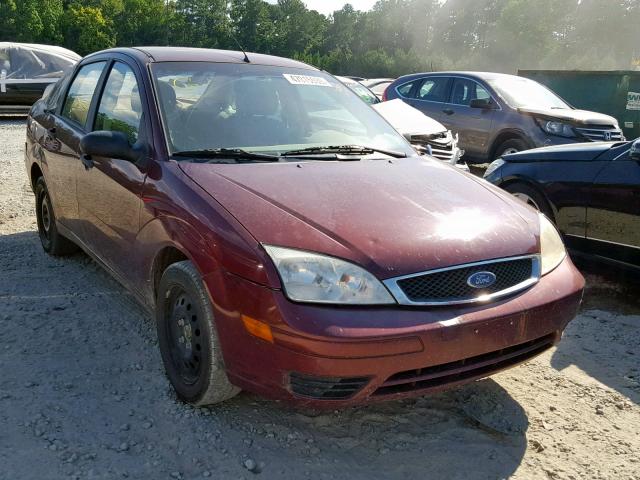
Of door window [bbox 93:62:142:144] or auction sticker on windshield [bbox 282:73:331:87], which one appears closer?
door window [bbox 93:62:142:144]

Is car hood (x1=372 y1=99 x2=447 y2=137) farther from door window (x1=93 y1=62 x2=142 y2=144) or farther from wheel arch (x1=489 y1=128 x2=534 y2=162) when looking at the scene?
door window (x1=93 y1=62 x2=142 y2=144)

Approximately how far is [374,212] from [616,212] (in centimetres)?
251

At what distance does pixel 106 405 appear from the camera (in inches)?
113

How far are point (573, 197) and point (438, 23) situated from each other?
9930 cm

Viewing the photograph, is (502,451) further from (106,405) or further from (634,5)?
(634,5)

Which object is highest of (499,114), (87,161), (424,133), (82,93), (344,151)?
(82,93)

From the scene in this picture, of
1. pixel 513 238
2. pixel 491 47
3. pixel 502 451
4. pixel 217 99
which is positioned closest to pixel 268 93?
pixel 217 99

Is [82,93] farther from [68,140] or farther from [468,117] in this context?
[468,117]

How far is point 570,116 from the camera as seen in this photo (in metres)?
8.48

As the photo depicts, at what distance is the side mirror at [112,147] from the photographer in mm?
3098

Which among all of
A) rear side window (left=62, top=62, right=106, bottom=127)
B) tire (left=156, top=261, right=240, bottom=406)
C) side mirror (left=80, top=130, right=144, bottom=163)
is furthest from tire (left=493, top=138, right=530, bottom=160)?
tire (left=156, top=261, right=240, bottom=406)

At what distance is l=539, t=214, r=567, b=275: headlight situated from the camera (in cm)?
282

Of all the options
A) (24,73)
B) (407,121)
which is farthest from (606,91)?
(24,73)

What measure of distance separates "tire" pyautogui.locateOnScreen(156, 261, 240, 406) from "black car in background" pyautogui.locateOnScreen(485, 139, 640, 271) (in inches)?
119
